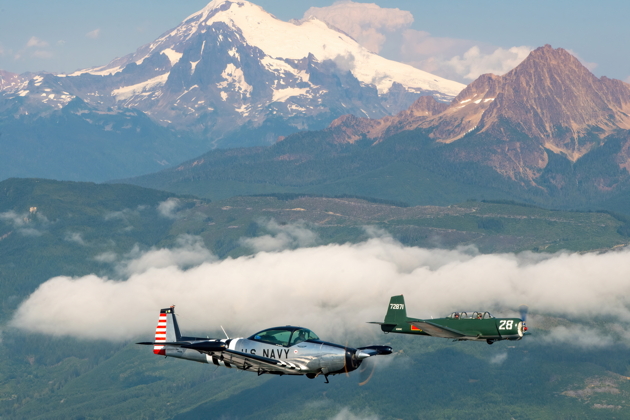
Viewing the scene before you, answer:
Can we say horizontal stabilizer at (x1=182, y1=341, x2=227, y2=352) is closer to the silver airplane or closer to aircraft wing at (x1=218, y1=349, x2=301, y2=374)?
the silver airplane

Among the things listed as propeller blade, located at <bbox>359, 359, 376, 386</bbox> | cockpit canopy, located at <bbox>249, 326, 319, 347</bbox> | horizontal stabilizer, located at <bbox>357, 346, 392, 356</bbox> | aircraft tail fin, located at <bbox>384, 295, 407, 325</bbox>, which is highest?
aircraft tail fin, located at <bbox>384, 295, 407, 325</bbox>

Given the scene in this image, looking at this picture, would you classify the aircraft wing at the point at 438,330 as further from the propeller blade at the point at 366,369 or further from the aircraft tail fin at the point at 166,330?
the propeller blade at the point at 366,369

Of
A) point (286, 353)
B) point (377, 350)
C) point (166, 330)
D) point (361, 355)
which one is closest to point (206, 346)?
point (286, 353)

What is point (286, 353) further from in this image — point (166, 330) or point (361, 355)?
point (166, 330)

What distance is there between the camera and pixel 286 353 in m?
117

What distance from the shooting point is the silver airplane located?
112 m

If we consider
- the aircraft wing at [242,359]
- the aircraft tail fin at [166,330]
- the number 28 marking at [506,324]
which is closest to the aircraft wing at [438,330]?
the number 28 marking at [506,324]

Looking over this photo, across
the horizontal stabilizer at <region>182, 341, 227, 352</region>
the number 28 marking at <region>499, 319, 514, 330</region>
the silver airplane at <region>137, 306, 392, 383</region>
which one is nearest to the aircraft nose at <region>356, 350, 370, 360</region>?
the silver airplane at <region>137, 306, 392, 383</region>

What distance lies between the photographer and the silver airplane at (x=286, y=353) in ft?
367

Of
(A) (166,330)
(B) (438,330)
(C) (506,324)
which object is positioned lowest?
(B) (438,330)

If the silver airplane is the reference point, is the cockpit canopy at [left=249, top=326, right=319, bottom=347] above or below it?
above

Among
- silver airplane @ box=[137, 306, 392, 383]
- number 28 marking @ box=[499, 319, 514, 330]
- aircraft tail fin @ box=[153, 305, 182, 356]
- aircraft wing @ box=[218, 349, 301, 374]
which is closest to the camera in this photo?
aircraft wing @ box=[218, 349, 301, 374]

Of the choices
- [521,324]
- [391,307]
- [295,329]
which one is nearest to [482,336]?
[521,324]

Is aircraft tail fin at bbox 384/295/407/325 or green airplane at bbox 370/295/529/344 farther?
aircraft tail fin at bbox 384/295/407/325
